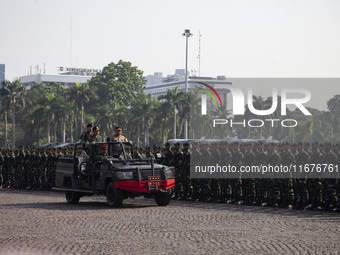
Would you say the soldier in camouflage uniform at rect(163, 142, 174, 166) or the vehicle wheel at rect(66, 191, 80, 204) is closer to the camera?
the vehicle wheel at rect(66, 191, 80, 204)

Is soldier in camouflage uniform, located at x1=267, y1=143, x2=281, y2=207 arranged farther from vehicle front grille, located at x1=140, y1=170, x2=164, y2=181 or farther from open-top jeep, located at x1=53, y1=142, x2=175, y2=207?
vehicle front grille, located at x1=140, y1=170, x2=164, y2=181

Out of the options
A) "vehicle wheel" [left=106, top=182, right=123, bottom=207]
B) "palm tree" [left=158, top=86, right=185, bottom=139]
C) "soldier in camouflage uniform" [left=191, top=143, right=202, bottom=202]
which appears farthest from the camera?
"palm tree" [left=158, top=86, right=185, bottom=139]

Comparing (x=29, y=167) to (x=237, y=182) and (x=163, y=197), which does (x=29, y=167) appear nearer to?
(x=163, y=197)

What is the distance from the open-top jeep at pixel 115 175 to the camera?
16797mm

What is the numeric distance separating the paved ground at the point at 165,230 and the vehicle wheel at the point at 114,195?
1.08 ft

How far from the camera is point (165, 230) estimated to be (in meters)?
12.3

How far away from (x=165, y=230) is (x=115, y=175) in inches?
185

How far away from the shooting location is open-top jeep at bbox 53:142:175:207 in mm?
16797

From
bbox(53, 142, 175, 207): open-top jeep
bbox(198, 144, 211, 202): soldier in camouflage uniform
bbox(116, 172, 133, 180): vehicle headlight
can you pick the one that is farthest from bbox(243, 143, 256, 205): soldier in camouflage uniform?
bbox(116, 172, 133, 180): vehicle headlight

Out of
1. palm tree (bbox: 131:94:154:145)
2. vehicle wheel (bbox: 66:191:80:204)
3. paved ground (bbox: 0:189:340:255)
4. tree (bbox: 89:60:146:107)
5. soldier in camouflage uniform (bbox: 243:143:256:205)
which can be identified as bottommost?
paved ground (bbox: 0:189:340:255)

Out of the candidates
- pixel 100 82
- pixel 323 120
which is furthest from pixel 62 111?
pixel 323 120

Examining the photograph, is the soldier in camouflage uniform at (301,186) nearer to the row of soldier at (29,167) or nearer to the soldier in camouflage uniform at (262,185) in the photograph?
the soldier in camouflage uniform at (262,185)

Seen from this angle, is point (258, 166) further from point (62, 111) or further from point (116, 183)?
point (62, 111)

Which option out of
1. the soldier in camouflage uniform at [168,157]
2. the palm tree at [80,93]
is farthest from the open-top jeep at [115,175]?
the palm tree at [80,93]
